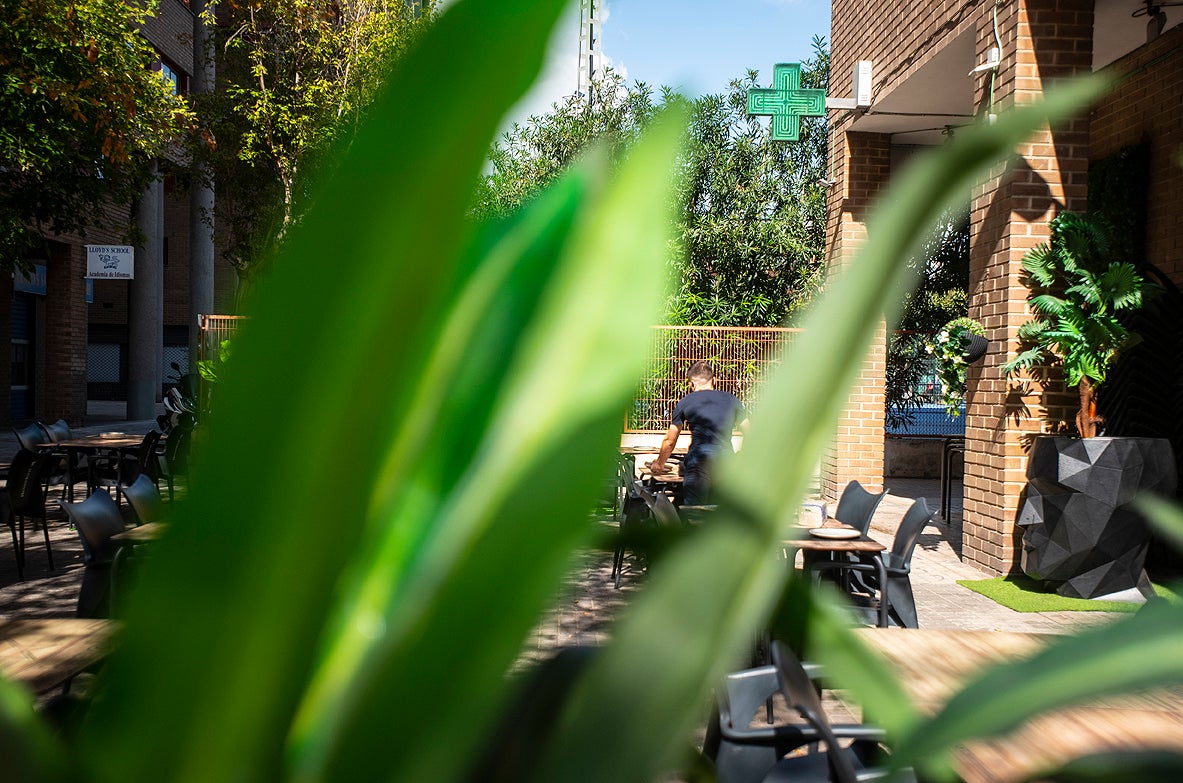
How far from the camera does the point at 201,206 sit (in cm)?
1736

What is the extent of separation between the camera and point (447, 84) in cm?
15

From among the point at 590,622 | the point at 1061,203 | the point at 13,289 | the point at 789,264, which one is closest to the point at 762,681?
the point at 590,622

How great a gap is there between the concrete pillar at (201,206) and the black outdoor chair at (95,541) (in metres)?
8.20

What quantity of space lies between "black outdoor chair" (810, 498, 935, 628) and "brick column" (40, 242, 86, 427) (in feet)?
60.1

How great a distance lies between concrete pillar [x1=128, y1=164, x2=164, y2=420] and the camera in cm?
2025

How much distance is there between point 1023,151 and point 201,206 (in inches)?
649

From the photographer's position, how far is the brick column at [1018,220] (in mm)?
5992

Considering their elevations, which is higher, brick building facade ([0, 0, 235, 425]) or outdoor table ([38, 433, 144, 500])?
brick building facade ([0, 0, 235, 425])

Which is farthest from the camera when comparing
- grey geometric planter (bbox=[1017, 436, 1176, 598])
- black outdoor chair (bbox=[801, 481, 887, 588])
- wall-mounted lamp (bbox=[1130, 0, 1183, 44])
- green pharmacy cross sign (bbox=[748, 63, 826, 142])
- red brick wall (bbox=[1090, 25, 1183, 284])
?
green pharmacy cross sign (bbox=[748, 63, 826, 142])

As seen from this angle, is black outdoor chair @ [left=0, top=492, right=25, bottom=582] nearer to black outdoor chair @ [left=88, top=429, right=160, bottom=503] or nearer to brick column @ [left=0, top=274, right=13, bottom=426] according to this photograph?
black outdoor chair @ [left=88, top=429, right=160, bottom=503]

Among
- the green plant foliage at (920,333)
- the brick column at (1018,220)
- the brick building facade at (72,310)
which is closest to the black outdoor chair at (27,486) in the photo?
the brick column at (1018,220)

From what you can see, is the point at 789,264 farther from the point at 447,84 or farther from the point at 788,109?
the point at 447,84

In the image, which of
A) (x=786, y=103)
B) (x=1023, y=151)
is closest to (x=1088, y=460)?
(x=1023, y=151)

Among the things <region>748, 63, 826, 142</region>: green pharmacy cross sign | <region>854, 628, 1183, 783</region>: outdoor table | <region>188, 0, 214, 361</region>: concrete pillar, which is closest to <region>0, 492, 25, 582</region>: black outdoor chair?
<region>188, 0, 214, 361</region>: concrete pillar
